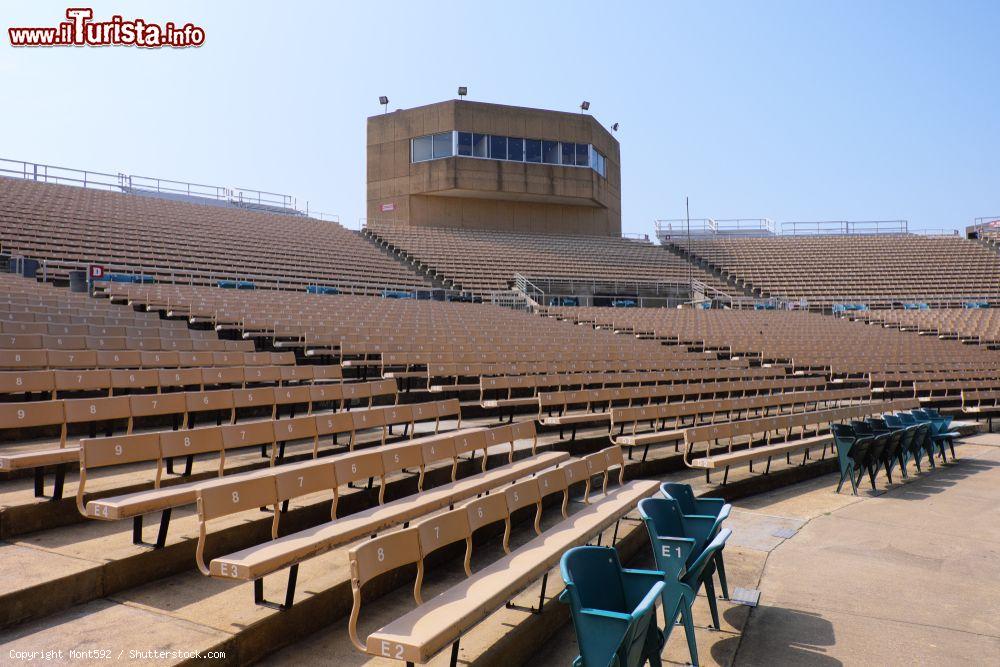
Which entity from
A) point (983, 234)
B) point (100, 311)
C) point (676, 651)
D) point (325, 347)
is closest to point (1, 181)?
point (100, 311)

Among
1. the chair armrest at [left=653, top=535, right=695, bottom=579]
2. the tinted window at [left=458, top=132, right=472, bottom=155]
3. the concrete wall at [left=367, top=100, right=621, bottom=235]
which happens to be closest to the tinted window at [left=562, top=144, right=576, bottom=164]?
the concrete wall at [left=367, top=100, right=621, bottom=235]

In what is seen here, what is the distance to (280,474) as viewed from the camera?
356 centimetres

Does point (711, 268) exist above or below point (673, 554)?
above

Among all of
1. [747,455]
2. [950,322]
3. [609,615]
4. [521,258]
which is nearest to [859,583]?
[747,455]

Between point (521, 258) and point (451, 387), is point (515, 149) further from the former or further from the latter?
point (451, 387)

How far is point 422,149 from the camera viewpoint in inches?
1197

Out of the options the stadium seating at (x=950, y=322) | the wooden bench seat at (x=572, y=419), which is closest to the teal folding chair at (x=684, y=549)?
the wooden bench seat at (x=572, y=419)

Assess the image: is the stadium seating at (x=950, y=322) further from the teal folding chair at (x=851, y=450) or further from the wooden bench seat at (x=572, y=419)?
the wooden bench seat at (x=572, y=419)

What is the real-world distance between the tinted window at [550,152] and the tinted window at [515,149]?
1038 mm

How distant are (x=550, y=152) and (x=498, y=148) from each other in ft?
8.00

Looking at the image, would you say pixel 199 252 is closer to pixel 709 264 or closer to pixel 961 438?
pixel 961 438

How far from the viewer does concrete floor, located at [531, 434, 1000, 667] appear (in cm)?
367

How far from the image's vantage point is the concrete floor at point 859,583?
12.0 ft

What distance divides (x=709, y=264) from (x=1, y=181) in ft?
84.9
